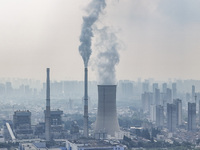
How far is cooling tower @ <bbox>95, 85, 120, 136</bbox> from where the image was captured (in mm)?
13398

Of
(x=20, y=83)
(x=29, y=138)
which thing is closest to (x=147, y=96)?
(x=29, y=138)

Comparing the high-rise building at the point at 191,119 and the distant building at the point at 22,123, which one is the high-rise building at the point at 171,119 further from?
the distant building at the point at 22,123

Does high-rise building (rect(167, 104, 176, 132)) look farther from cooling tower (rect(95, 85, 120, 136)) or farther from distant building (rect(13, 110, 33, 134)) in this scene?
distant building (rect(13, 110, 33, 134))

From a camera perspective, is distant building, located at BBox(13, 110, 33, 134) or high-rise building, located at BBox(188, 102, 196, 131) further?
high-rise building, located at BBox(188, 102, 196, 131)

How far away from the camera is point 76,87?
4212 cm

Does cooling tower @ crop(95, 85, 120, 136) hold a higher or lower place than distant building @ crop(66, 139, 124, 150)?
higher

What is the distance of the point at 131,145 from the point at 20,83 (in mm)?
32958

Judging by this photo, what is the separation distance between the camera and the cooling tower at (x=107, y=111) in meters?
13.4

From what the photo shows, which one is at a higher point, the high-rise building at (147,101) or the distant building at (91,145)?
the high-rise building at (147,101)

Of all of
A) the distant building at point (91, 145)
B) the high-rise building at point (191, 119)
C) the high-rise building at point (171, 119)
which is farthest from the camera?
the high-rise building at point (171, 119)

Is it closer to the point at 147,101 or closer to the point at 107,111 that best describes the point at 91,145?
the point at 107,111

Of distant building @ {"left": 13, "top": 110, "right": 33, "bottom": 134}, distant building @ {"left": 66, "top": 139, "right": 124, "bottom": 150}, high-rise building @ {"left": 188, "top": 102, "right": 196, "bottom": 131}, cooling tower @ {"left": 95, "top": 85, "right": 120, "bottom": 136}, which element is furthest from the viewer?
high-rise building @ {"left": 188, "top": 102, "right": 196, "bottom": 131}

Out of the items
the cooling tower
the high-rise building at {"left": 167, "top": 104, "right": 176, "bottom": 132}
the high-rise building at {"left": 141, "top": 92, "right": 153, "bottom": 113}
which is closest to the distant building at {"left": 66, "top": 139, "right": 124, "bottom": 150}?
the cooling tower

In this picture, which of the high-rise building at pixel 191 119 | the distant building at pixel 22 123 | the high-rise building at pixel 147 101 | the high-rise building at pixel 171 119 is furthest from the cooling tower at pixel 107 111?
the high-rise building at pixel 147 101
